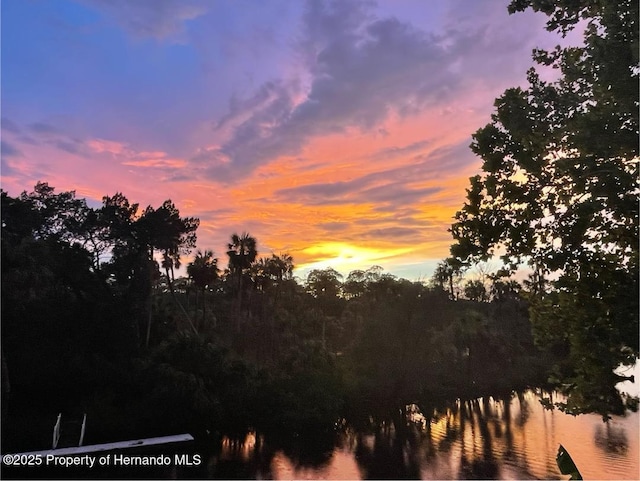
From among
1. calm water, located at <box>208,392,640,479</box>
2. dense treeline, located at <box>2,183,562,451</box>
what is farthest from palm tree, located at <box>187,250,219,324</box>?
calm water, located at <box>208,392,640,479</box>

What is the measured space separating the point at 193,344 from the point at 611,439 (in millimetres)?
25782

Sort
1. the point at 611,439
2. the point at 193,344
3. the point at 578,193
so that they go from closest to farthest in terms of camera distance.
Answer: the point at 578,193
the point at 611,439
the point at 193,344

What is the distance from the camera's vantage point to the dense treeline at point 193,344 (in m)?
28.4

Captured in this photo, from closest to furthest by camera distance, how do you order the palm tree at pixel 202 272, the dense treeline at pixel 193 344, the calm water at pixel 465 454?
the calm water at pixel 465 454 < the dense treeline at pixel 193 344 < the palm tree at pixel 202 272

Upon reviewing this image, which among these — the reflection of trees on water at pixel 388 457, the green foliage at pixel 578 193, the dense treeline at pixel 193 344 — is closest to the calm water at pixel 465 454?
the reflection of trees on water at pixel 388 457

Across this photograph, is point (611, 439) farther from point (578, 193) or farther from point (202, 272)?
point (202, 272)

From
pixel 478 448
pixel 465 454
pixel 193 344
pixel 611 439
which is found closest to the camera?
pixel 465 454

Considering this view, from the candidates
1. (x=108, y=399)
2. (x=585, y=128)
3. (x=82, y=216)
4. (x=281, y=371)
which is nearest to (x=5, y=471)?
(x=108, y=399)

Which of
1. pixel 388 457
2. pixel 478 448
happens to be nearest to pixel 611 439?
pixel 478 448

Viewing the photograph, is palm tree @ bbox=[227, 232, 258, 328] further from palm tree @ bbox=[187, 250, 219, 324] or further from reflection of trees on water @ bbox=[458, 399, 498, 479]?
reflection of trees on water @ bbox=[458, 399, 498, 479]

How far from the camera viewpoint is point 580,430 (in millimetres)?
29906

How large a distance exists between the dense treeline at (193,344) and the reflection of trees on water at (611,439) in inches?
540

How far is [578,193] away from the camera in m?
9.23

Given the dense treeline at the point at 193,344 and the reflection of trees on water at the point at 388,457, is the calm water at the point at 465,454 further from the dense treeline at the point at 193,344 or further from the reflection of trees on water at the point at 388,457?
the dense treeline at the point at 193,344
